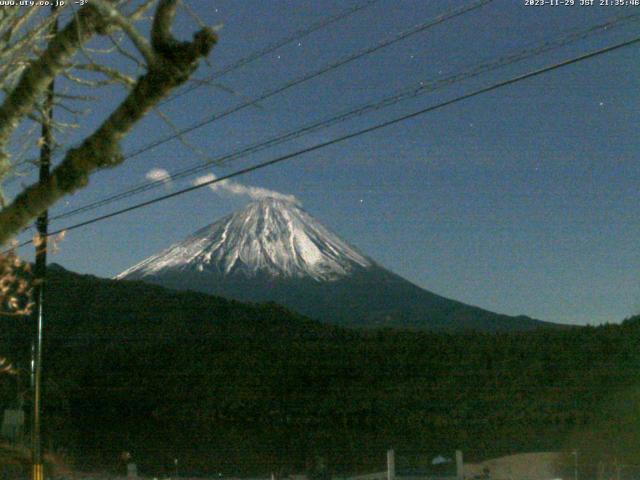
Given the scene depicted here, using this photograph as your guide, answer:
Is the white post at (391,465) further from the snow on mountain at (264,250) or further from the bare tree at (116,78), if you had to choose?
the snow on mountain at (264,250)

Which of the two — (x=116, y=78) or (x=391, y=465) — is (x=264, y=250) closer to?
(x=391, y=465)

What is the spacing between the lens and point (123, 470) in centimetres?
2170

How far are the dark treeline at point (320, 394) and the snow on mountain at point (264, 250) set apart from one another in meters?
43.3

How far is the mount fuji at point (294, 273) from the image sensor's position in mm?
60469

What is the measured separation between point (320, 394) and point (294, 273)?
57.5 metres

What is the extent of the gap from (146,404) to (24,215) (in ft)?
68.7

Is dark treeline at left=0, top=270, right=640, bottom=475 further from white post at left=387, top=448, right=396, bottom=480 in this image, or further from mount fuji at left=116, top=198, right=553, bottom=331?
mount fuji at left=116, top=198, right=553, bottom=331

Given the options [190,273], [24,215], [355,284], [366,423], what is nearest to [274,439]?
[366,423]

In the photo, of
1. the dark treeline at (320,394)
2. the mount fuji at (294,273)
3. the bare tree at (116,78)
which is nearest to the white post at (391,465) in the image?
the dark treeline at (320,394)

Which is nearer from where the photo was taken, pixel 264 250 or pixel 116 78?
pixel 116 78

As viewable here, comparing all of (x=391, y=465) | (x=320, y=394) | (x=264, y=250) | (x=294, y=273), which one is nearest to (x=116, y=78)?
(x=391, y=465)

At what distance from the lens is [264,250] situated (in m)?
87.1

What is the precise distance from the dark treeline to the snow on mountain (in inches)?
1703

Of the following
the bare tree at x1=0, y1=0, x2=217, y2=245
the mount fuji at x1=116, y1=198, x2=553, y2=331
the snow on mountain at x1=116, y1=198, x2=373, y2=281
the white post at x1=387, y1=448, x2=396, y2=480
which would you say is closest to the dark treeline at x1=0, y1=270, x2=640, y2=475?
the white post at x1=387, y1=448, x2=396, y2=480
